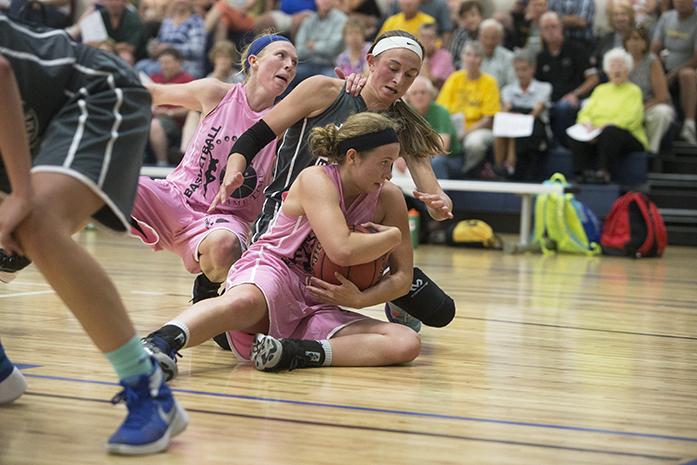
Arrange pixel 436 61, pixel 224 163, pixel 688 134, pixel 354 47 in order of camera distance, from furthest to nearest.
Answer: pixel 436 61 < pixel 688 134 < pixel 354 47 < pixel 224 163

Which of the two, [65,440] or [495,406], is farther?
[495,406]

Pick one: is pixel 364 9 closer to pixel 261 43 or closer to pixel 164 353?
pixel 261 43

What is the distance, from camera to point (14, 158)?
216 centimetres

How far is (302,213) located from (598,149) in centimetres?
664

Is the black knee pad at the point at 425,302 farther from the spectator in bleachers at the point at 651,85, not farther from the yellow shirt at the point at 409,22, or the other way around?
the yellow shirt at the point at 409,22

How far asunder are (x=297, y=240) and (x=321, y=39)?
7567mm

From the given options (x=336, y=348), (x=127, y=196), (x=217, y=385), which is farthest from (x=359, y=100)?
(x=127, y=196)

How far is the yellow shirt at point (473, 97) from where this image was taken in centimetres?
998

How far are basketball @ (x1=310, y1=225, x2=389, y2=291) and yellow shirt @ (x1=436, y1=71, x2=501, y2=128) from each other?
6626 millimetres

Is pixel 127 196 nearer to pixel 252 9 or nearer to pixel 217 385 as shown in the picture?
pixel 217 385

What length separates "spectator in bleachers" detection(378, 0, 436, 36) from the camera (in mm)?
10633

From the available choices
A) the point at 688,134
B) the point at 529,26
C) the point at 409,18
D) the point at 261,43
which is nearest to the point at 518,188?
the point at 688,134

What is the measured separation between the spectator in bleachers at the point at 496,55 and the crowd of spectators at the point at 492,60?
0.04ft

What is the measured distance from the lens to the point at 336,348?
3.43m
